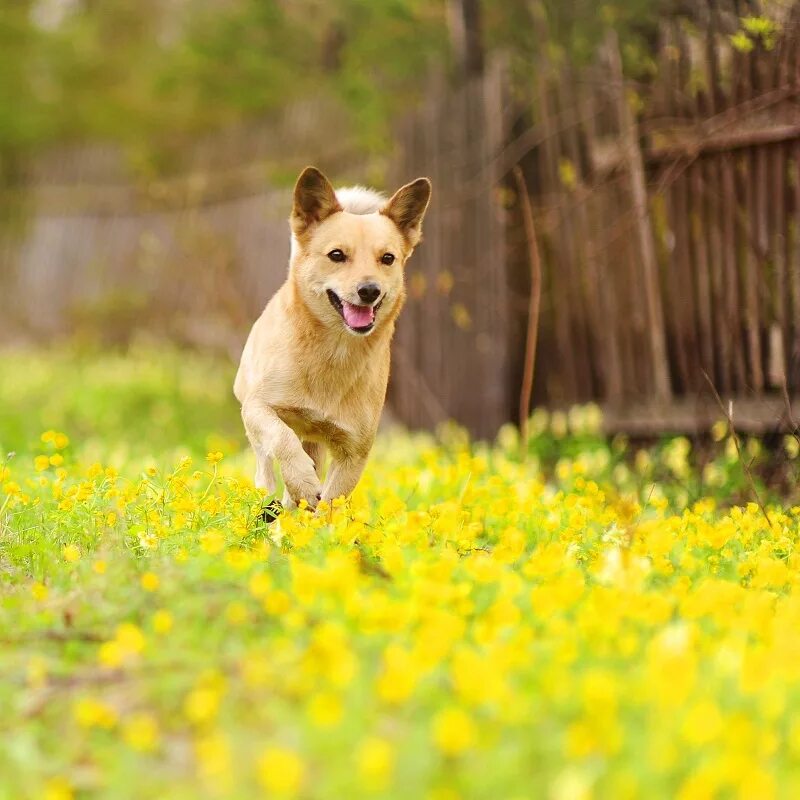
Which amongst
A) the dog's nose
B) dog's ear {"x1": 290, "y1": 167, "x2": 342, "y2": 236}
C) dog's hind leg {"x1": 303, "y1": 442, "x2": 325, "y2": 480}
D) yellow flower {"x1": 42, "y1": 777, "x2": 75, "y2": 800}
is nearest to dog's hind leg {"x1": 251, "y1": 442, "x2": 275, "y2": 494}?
dog's hind leg {"x1": 303, "y1": 442, "x2": 325, "y2": 480}

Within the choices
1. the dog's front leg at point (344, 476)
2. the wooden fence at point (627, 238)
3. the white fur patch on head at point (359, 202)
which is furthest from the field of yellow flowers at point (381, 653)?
the wooden fence at point (627, 238)

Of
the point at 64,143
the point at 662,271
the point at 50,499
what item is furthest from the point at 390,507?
the point at 64,143

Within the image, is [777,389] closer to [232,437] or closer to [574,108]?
[574,108]

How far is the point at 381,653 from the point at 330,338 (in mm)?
2431

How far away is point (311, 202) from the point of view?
515 cm

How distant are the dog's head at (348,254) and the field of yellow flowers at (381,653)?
0.89 m

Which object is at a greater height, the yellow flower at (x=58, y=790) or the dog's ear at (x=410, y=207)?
the dog's ear at (x=410, y=207)

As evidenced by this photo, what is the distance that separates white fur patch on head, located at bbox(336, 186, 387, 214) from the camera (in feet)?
17.7

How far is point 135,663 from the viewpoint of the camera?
102 inches

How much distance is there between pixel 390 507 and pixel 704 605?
173 centimetres

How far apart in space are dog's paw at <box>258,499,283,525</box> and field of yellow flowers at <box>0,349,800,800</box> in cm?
7

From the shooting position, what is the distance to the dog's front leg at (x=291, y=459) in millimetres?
4449

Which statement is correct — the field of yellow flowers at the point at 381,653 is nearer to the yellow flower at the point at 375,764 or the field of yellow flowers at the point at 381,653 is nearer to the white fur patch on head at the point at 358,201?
the yellow flower at the point at 375,764

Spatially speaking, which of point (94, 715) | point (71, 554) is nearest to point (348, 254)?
point (71, 554)
